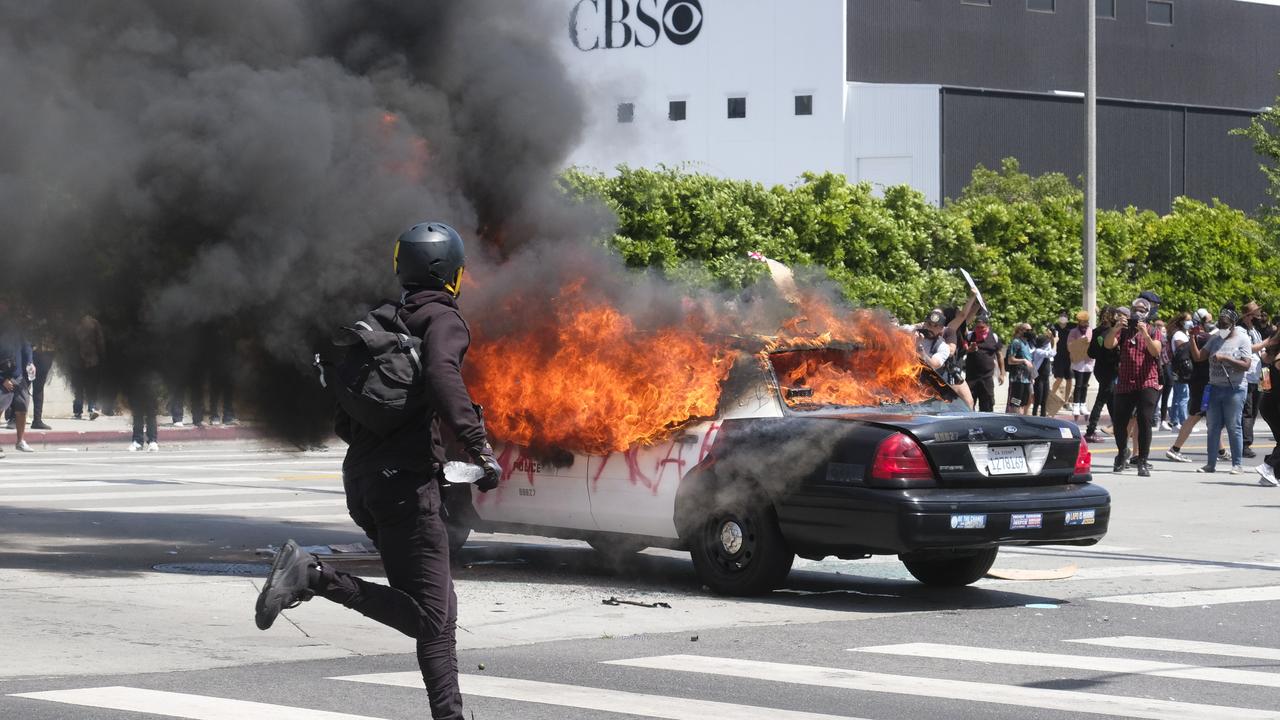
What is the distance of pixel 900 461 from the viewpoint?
9.10 m

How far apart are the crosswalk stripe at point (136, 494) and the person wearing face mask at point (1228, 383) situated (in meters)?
9.49

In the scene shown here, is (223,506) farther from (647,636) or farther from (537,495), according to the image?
(647,636)

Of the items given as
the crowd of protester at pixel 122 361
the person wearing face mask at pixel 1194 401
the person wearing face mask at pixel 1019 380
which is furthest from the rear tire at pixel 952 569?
the person wearing face mask at pixel 1019 380

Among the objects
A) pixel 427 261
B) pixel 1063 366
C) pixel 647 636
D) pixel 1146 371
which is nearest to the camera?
pixel 427 261

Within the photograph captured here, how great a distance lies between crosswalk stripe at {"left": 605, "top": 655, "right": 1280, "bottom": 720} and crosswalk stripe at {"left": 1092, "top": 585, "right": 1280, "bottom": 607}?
9.37 ft

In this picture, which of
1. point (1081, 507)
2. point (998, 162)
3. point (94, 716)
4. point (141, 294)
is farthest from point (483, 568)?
point (998, 162)

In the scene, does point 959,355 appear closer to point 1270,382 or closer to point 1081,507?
point 1270,382

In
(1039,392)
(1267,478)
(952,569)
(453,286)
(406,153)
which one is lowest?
(952,569)

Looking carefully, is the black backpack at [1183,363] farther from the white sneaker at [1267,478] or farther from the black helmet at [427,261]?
the black helmet at [427,261]

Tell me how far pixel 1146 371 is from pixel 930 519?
9.26 m

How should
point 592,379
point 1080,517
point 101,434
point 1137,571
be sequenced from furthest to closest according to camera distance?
1. point 101,434
2. point 1137,571
3. point 592,379
4. point 1080,517

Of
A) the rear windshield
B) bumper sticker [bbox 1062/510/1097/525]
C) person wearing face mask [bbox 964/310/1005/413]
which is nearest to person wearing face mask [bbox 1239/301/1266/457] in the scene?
person wearing face mask [bbox 964/310/1005/413]

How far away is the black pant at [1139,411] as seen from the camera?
1762 centimetres

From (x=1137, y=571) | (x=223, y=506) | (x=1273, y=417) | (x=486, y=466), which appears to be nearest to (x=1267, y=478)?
(x=1273, y=417)
